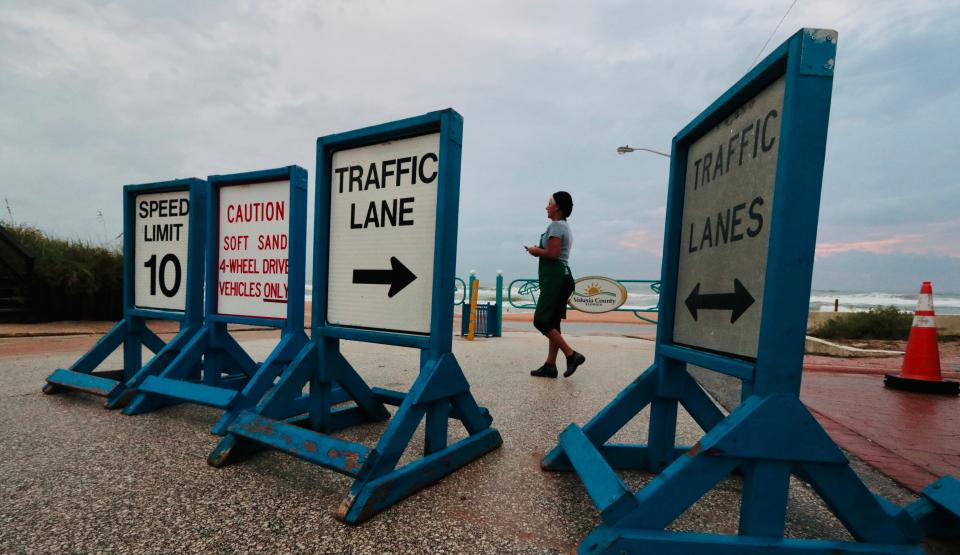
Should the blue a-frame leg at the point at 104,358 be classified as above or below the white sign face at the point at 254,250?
below

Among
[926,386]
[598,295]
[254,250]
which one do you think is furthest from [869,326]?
[254,250]

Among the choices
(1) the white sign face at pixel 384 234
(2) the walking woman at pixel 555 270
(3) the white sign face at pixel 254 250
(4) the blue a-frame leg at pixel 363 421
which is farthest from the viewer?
(2) the walking woman at pixel 555 270

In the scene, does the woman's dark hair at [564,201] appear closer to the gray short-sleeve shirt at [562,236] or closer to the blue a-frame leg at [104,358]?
the gray short-sleeve shirt at [562,236]

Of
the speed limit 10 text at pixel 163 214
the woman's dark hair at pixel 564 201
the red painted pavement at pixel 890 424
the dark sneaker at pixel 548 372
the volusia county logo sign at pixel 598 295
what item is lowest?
the dark sneaker at pixel 548 372

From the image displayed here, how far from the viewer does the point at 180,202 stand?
338 cm

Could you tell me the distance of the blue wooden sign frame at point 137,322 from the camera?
3.04 metres

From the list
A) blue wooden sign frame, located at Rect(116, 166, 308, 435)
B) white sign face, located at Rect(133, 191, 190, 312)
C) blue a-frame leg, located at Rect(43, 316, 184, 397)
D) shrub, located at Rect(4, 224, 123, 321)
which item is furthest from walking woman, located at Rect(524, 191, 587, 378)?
shrub, located at Rect(4, 224, 123, 321)

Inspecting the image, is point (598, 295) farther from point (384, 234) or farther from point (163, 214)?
point (163, 214)

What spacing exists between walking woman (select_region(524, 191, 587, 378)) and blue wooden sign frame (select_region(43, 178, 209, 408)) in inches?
106

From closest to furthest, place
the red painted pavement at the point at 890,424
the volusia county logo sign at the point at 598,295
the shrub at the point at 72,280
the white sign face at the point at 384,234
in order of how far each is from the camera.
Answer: the white sign face at the point at 384,234, the red painted pavement at the point at 890,424, the shrub at the point at 72,280, the volusia county logo sign at the point at 598,295

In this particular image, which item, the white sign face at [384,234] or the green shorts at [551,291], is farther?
the green shorts at [551,291]

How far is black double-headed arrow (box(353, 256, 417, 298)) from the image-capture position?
90.6 inches

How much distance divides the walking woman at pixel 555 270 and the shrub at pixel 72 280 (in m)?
8.39

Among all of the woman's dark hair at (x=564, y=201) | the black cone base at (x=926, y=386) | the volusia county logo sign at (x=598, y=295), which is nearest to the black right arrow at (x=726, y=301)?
the woman's dark hair at (x=564, y=201)
